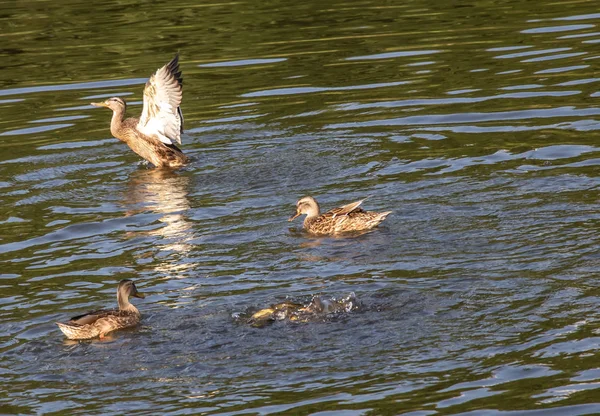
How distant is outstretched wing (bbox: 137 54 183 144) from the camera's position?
16.3 m

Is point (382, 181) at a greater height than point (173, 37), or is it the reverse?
point (173, 37)

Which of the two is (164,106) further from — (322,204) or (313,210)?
(313,210)

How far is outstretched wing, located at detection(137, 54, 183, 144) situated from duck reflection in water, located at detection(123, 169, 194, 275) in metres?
0.99

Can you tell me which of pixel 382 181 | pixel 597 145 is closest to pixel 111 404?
pixel 382 181

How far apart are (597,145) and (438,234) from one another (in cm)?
369

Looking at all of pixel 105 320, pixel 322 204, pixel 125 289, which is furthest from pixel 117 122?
pixel 105 320

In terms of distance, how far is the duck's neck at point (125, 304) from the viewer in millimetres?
9758

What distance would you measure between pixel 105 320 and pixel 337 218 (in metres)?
3.38

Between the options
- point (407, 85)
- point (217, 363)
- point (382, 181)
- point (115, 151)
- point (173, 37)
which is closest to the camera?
point (217, 363)

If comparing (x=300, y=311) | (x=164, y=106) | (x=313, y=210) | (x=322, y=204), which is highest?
(x=164, y=106)

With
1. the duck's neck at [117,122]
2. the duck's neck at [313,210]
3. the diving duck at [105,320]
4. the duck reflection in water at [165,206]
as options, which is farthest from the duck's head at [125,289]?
the duck's neck at [117,122]

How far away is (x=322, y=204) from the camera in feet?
43.5

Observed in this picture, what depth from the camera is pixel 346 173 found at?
46.2 feet

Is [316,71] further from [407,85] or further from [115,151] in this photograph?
[115,151]
